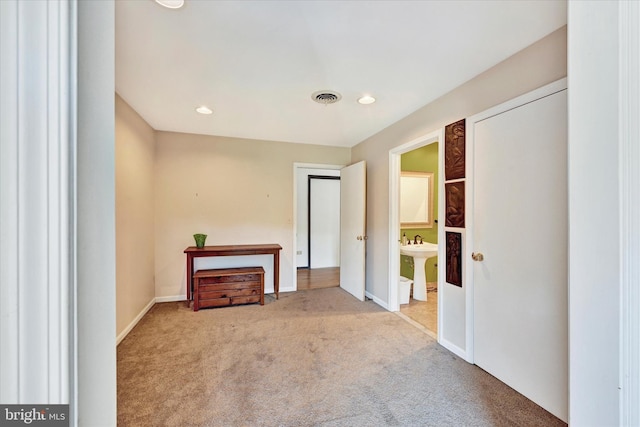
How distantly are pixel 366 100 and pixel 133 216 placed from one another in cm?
268

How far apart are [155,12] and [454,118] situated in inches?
89.7

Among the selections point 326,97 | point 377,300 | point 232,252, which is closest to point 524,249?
point 326,97

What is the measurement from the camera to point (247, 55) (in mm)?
1956

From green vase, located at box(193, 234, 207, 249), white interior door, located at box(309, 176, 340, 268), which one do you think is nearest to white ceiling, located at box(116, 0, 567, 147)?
green vase, located at box(193, 234, 207, 249)

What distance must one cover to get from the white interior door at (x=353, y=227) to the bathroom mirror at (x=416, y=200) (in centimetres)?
87

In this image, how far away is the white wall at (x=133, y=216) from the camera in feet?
8.83

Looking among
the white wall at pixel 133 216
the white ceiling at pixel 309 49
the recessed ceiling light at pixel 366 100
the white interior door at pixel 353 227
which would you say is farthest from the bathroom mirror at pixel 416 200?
the white wall at pixel 133 216

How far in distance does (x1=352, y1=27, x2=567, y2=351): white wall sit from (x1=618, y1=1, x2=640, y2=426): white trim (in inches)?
47.3

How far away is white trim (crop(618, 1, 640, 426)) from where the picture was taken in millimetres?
719

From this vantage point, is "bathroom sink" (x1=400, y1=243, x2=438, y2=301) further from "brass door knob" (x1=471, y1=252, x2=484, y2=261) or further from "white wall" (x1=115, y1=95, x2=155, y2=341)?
"white wall" (x1=115, y1=95, x2=155, y2=341)

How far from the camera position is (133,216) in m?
3.02
